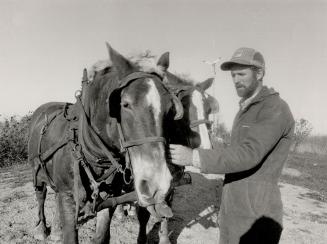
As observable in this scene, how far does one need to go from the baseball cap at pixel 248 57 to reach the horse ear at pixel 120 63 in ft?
2.68

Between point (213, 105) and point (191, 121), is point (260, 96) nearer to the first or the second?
point (191, 121)

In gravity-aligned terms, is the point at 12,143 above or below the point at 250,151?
below

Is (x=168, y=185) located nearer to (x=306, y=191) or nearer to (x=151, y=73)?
(x=151, y=73)

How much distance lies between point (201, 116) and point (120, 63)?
81.8 inches

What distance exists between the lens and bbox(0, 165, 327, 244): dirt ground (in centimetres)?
517

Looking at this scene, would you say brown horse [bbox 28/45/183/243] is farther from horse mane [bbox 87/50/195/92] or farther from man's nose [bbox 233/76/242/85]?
man's nose [bbox 233/76/242/85]

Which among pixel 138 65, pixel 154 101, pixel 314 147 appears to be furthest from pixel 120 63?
pixel 314 147

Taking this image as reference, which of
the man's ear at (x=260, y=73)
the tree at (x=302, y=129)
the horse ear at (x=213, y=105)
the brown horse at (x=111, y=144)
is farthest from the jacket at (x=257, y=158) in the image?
the tree at (x=302, y=129)

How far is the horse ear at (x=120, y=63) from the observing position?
250 centimetres

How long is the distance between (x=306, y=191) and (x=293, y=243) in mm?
5289

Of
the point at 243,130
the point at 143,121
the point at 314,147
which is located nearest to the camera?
the point at 143,121

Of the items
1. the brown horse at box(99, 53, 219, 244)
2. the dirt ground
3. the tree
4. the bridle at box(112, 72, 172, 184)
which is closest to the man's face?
the bridle at box(112, 72, 172, 184)

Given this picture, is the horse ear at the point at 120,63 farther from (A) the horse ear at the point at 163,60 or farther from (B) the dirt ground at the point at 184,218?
(B) the dirt ground at the point at 184,218

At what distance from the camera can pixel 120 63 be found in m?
2.53
